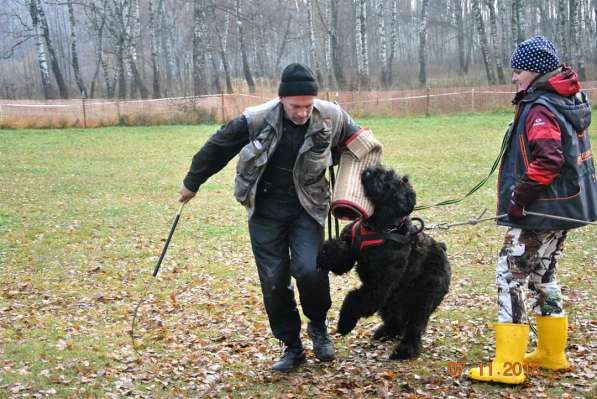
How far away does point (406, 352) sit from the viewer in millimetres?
4953

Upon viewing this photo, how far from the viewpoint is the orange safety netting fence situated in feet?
84.5

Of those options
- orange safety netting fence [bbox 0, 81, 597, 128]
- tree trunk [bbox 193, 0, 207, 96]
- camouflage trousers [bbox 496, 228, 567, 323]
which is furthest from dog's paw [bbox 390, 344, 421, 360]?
tree trunk [bbox 193, 0, 207, 96]

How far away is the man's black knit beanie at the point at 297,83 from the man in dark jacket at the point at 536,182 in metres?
1.30

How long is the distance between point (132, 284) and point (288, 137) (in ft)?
11.7

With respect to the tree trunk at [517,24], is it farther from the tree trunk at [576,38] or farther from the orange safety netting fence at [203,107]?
the orange safety netting fence at [203,107]

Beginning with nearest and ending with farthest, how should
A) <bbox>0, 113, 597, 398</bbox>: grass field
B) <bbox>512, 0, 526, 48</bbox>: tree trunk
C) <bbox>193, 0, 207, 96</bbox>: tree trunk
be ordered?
<bbox>0, 113, 597, 398</bbox>: grass field, <bbox>193, 0, 207, 96</bbox>: tree trunk, <bbox>512, 0, 526, 48</bbox>: tree trunk

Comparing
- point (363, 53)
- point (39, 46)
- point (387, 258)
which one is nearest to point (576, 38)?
point (363, 53)

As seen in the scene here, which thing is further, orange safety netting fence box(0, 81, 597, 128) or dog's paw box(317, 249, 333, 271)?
orange safety netting fence box(0, 81, 597, 128)

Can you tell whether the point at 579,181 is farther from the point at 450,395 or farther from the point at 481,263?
the point at 481,263

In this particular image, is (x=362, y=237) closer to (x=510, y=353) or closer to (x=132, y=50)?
A: (x=510, y=353)

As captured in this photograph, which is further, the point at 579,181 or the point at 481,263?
the point at 481,263

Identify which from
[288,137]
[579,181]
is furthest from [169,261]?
[579,181]

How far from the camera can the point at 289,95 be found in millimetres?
4281

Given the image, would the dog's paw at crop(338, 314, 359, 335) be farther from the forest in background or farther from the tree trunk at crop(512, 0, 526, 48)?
the tree trunk at crop(512, 0, 526, 48)
